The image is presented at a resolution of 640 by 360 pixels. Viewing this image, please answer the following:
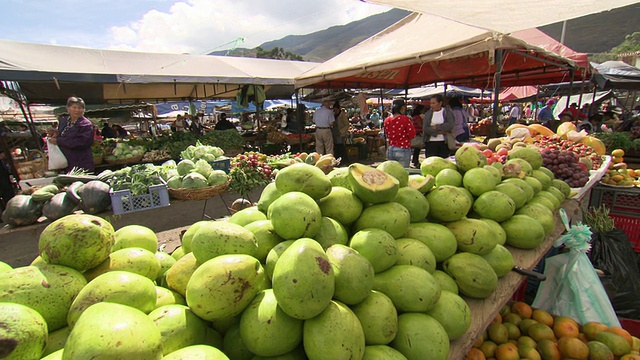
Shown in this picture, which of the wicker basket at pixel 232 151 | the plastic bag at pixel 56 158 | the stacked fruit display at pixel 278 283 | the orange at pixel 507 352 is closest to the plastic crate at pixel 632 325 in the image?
the orange at pixel 507 352

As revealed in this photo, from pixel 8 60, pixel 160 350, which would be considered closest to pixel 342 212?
pixel 160 350

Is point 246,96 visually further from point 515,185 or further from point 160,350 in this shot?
point 160,350

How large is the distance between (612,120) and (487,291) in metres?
13.3

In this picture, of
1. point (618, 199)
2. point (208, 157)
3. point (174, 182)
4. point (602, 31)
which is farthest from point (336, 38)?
point (174, 182)

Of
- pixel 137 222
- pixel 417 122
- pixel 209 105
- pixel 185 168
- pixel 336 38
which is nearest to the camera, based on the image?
pixel 185 168

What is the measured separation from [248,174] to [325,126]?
5051mm

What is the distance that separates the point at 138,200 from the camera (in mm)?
3336

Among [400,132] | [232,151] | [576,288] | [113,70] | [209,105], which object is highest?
[113,70]

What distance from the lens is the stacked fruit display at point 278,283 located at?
36.1 inches

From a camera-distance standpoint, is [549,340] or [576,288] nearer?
[549,340]

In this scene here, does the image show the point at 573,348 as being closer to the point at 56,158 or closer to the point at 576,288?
the point at 576,288

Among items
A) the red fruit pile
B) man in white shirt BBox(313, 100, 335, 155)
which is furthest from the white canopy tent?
the red fruit pile

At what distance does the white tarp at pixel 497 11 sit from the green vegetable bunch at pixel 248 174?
8.77 feet

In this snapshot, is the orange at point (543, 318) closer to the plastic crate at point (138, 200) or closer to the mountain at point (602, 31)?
the plastic crate at point (138, 200)
